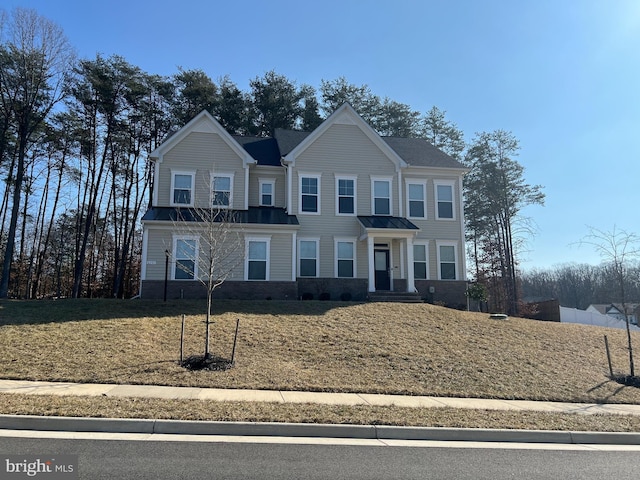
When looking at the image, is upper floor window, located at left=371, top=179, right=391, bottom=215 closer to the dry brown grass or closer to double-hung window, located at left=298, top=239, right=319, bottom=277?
double-hung window, located at left=298, top=239, right=319, bottom=277

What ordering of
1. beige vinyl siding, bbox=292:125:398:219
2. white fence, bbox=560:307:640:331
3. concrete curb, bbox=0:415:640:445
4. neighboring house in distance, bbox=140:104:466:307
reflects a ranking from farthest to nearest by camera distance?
white fence, bbox=560:307:640:331 → beige vinyl siding, bbox=292:125:398:219 → neighboring house in distance, bbox=140:104:466:307 → concrete curb, bbox=0:415:640:445

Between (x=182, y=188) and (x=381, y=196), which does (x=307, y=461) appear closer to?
(x=182, y=188)

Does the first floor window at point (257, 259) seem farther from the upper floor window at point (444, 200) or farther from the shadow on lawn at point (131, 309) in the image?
the upper floor window at point (444, 200)

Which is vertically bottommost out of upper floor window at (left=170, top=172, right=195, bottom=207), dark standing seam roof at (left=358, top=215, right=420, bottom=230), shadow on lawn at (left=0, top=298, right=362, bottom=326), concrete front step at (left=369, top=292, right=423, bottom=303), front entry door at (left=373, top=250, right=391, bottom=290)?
shadow on lawn at (left=0, top=298, right=362, bottom=326)

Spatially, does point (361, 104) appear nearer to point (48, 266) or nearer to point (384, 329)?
point (384, 329)

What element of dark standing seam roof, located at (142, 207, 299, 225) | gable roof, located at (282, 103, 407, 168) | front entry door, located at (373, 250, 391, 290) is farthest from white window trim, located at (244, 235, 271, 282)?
front entry door, located at (373, 250, 391, 290)

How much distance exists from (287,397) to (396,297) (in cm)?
1172

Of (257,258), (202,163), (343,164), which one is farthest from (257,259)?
(343,164)

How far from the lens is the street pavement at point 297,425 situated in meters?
6.42

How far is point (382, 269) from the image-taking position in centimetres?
2159

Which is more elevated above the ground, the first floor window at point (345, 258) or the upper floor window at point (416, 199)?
the upper floor window at point (416, 199)

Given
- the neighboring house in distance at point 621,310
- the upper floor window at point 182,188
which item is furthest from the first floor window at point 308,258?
the neighboring house in distance at point 621,310

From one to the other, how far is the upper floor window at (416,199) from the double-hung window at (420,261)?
1633 mm

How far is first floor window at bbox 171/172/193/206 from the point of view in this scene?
66.4 feet
